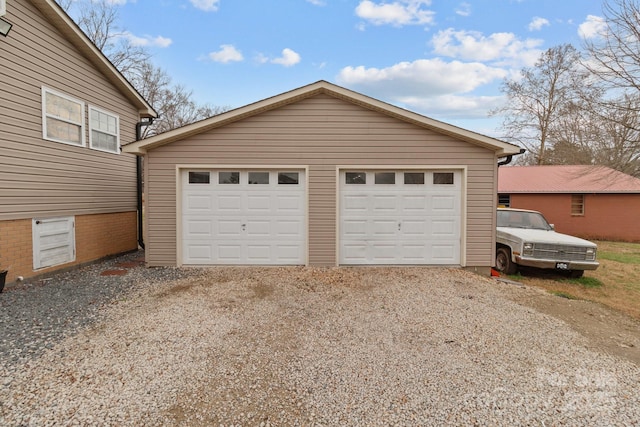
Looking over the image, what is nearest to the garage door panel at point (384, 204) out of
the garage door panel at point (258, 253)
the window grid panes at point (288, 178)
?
the window grid panes at point (288, 178)

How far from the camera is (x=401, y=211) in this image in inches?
291

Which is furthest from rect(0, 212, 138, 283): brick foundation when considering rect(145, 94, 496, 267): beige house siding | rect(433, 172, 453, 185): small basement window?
rect(433, 172, 453, 185): small basement window

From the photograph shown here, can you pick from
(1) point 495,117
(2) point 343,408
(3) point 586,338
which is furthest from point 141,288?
(1) point 495,117

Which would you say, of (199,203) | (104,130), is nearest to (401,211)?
(199,203)

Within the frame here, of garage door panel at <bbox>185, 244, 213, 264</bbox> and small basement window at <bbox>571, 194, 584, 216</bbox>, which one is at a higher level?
small basement window at <bbox>571, 194, 584, 216</bbox>

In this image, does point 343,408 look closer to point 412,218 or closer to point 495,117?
point 412,218

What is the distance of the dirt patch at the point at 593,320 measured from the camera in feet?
12.7

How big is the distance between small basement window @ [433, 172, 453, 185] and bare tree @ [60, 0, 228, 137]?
19.6 meters

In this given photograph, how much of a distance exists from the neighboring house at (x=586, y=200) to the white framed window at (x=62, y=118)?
1748cm

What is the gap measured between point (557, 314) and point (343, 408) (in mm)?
4322

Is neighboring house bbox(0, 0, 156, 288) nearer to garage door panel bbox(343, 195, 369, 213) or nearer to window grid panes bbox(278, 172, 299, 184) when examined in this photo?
window grid panes bbox(278, 172, 299, 184)

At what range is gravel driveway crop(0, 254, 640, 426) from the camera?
2.56m

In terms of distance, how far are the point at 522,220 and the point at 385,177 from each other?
14.3ft

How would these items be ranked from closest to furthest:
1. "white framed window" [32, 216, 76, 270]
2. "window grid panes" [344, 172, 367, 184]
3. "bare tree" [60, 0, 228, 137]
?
"white framed window" [32, 216, 76, 270] → "window grid panes" [344, 172, 367, 184] → "bare tree" [60, 0, 228, 137]
